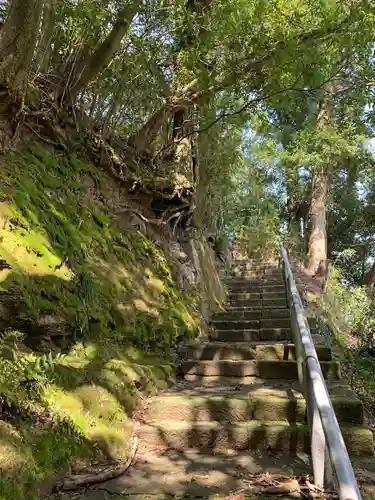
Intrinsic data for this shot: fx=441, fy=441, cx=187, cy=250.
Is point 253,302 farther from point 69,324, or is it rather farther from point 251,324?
point 69,324

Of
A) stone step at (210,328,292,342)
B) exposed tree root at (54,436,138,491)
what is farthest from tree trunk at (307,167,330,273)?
exposed tree root at (54,436,138,491)

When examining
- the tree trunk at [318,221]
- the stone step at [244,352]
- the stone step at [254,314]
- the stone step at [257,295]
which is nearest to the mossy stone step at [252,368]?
the stone step at [244,352]

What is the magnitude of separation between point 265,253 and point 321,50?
10.0m

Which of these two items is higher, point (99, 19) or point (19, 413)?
point (99, 19)

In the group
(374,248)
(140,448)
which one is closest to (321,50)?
(140,448)

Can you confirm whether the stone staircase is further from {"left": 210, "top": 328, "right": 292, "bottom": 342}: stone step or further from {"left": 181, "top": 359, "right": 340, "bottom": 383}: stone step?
{"left": 210, "top": 328, "right": 292, "bottom": 342}: stone step

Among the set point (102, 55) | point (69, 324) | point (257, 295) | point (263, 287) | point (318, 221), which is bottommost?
point (69, 324)

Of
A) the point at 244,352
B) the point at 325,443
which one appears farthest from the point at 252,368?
the point at 325,443

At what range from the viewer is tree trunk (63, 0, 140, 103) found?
4668 mm

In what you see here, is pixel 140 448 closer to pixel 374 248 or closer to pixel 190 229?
pixel 190 229

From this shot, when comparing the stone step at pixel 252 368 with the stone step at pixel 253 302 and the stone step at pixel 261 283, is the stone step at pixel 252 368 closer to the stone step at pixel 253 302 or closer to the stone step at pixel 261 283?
the stone step at pixel 253 302

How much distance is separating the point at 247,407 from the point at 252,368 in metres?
1.02

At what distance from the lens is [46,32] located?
432 centimetres

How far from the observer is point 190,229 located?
26.3 feet
